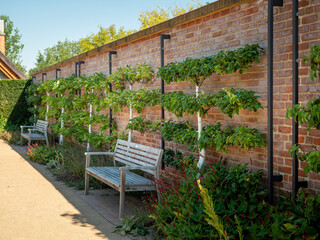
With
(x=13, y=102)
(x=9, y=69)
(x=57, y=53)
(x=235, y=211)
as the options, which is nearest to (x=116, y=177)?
(x=235, y=211)

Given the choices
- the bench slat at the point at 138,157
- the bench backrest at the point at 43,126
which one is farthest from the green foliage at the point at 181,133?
the bench backrest at the point at 43,126

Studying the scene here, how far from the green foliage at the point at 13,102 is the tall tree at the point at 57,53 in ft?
213

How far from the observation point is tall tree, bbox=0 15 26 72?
55594mm

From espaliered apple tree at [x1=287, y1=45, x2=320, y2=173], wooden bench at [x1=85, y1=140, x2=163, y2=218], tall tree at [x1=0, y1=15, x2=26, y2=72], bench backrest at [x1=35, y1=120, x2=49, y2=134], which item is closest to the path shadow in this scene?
wooden bench at [x1=85, y1=140, x2=163, y2=218]

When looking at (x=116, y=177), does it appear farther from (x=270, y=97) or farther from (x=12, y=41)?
(x=12, y=41)

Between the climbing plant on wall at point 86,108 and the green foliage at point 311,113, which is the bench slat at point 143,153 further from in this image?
the green foliage at point 311,113

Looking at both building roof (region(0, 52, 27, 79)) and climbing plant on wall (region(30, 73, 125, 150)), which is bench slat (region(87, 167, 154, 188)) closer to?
climbing plant on wall (region(30, 73, 125, 150))

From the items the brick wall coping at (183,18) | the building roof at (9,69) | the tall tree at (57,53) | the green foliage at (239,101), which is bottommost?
the green foliage at (239,101)

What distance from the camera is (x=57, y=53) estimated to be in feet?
270

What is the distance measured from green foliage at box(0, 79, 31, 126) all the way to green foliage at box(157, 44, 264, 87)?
42.3 feet

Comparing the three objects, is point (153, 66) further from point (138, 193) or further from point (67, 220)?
point (67, 220)

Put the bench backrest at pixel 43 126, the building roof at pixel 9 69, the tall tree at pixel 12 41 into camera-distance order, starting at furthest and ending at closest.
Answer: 1. the tall tree at pixel 12 41
2. the building roof at pixel 9 69
3. the bench backrest at pixel 43 126

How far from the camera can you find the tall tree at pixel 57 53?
3169 inches

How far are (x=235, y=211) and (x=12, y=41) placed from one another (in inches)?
2284
